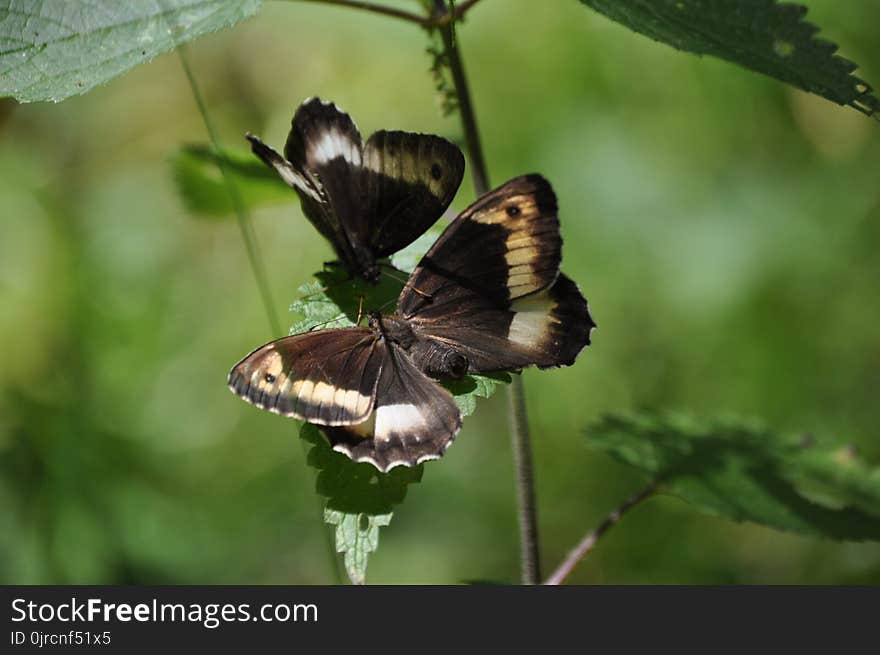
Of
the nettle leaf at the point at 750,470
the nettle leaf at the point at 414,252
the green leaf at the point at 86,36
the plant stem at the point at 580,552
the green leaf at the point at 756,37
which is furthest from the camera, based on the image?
the nettle leaf at the point at 750,470

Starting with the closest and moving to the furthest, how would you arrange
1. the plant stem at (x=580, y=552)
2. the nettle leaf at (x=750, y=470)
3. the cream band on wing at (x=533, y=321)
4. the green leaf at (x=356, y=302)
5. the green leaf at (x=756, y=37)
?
the green leaf at (x=756, y=37) → the green leaf at (x=356, y=302) → the cream band on wing at (x=533, y=321) → the plant stem at (x=580, y=552) → the nettle leaf at (x=750, y=470)

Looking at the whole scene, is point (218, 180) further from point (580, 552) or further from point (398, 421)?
point (580, 552)

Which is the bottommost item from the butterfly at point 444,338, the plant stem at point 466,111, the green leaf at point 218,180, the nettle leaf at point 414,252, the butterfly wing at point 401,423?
the butterfly wing at point 401,423

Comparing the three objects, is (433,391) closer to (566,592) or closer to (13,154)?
(566,592)

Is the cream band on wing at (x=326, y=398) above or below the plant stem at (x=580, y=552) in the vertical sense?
above

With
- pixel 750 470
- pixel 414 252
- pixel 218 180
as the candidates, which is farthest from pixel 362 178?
pixel 750 470

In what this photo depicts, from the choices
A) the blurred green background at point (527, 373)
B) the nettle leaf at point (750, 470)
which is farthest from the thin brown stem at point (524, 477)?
the blurred green background at point (527, 373)

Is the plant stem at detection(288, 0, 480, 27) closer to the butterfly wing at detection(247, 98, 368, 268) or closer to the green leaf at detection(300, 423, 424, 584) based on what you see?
the butterfly wing at detection(247, 98, 368, 268)

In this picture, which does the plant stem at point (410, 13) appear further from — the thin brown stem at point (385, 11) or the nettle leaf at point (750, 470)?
the nettle leaf at point (750, 470)
